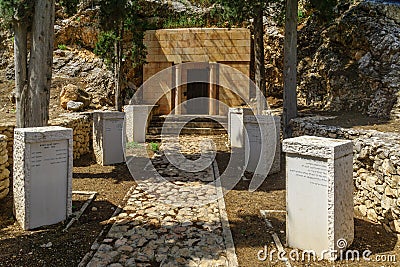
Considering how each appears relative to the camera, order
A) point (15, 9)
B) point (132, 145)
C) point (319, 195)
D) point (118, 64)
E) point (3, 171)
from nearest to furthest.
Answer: point (319, 195) < point (3, 171) < point (15, 9) < point (132, 145) < point (118, 64)

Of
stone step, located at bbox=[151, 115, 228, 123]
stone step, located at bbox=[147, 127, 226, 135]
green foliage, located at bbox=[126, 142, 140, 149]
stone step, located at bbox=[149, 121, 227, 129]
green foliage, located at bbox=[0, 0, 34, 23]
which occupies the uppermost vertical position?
green foliage, located at bbox=[0, 0, 34, 23]

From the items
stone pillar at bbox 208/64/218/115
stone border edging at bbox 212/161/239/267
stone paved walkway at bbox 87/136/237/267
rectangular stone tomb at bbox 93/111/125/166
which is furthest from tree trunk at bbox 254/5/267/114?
stone border edging at bbox 212/161/239/267

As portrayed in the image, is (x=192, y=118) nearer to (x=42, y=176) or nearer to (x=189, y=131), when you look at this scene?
(x=189, y=131)

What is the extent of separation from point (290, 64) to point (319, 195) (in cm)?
689

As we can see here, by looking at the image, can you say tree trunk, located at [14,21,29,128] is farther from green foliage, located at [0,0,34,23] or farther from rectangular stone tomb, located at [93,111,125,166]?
rectangular stone tomb, located at [93,111,125,166]

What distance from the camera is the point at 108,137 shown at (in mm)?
8492

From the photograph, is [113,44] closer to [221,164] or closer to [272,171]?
[221,164]

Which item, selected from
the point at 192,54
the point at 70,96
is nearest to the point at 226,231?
the point at 70,96

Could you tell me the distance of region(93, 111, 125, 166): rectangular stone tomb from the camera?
330 inches

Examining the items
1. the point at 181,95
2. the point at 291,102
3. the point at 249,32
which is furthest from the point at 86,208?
the point at 249,32

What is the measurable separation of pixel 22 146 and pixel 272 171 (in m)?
5.31

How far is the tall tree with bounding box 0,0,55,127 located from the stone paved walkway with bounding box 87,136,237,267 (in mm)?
2536

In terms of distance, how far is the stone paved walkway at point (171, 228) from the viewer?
151 inches

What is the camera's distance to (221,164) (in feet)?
29.0
